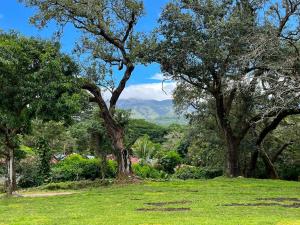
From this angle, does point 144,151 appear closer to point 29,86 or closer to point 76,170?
point 76,170

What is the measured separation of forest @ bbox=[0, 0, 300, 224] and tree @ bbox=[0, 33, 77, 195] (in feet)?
0.16

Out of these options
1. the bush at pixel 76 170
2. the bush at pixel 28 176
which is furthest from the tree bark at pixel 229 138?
the bush at pixel 28 176

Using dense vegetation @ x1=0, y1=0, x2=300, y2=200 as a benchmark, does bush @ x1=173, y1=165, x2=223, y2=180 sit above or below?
below

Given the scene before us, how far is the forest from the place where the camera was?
22.7m

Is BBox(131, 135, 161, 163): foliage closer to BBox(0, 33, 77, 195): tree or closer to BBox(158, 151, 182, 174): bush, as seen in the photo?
BBox(158, 151, 182, 174): bush

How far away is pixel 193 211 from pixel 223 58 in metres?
14.1

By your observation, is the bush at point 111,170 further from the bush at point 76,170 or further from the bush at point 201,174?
the bush at point 201,174

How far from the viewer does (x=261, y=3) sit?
2919 centimetres

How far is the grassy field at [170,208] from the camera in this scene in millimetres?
12906

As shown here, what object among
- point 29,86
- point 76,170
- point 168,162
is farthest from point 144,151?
point 29,86

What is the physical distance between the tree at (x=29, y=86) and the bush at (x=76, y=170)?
60.5 feet

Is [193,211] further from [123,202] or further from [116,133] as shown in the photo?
[116,133]

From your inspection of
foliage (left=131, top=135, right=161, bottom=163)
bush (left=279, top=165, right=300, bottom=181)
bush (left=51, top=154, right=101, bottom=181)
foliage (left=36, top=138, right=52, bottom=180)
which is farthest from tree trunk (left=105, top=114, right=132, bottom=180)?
foliage (left=131, top=135, right=161, bottom=163)

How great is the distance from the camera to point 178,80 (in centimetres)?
3284
